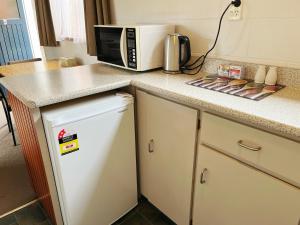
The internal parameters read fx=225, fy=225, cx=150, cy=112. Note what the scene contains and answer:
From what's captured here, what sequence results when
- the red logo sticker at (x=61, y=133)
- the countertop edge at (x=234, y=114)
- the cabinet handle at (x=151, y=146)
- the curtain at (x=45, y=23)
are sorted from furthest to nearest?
1. the curtain at (x=45, y=23)
2. the cabinet handle at (x=151, y=146)
3. the red logo sticker at (x=61, y=133)
4. the countertop edge at (x=234, y=114)

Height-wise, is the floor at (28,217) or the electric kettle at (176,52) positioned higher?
the electric kettle at (176,52)

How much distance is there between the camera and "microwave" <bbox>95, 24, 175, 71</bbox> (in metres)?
1.39

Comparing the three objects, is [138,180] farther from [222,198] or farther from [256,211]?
[256,211]

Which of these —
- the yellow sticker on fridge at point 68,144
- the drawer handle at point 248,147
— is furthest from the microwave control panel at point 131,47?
the drawer handle at point 248,147

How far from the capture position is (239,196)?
3.24 ft

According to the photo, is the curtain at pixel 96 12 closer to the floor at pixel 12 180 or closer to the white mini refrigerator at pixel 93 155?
the white mini refrigerator at pixel 93 155

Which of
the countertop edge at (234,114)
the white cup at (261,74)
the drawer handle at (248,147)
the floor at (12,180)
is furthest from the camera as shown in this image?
the floor at (12,180)

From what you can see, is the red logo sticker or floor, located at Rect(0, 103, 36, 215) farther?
floor, located at Rect(0, 103, 36, 215)

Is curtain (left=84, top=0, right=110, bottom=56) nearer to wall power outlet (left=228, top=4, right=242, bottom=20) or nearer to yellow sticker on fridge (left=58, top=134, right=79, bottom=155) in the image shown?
wall power outlet (left=228, top=4, right=242, bottom=20)

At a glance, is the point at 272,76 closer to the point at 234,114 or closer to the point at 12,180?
the point at 234,114

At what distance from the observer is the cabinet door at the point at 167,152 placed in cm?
115

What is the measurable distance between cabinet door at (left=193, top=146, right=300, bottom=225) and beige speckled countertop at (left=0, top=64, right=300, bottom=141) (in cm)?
21

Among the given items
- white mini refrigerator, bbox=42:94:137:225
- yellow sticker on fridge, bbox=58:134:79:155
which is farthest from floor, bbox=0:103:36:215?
yellow sticker on fridge, bbox=58:134:79:155

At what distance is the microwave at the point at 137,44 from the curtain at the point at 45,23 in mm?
1865
